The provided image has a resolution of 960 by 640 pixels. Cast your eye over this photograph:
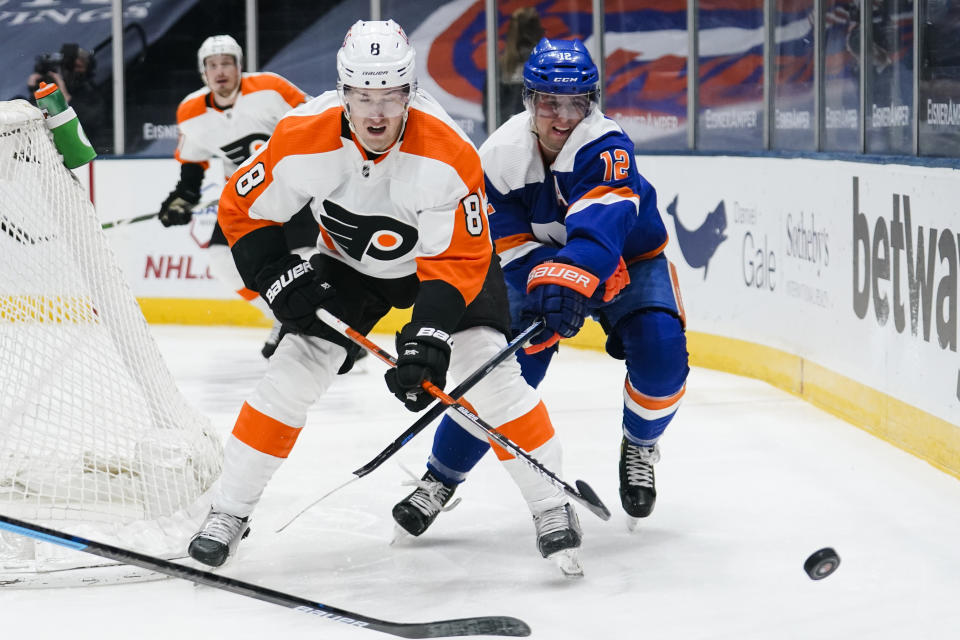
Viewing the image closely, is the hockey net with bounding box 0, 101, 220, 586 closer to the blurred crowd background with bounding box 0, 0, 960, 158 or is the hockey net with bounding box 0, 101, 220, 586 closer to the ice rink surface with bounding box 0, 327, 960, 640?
the ice rink surface with bounding box 0, 327, 960, 640

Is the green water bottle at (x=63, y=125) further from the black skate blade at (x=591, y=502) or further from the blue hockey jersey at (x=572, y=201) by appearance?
the black skate blade at (x=591, y=502)

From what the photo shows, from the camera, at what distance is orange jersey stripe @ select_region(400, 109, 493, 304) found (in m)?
2.48

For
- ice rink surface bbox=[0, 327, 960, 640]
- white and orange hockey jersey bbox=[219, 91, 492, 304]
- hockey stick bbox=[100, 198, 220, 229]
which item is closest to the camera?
ice rink surface bbox=[0, 327, 960, 640]

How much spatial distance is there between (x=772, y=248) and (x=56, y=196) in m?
2.76

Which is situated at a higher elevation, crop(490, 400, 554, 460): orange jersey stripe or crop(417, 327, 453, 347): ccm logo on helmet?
crop(417, 327, 453, 347): ccm logo on helmet

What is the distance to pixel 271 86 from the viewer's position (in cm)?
529

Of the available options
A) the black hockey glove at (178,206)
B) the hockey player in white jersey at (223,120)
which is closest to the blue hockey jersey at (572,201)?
the hockey player in white jersey at (223,120)

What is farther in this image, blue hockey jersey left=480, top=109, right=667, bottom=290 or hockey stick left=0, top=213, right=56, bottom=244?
hockey stick left=0, top=213, right=56, bottom=244

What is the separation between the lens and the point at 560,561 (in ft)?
8.60

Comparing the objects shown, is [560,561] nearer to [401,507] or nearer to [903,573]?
[401,507]

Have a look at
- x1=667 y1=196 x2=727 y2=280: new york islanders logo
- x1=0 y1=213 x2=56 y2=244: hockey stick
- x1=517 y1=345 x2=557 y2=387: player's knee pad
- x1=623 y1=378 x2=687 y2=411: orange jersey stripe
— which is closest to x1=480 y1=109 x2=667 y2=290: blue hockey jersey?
x1=517 y1=345 x2=557 y2=387: player's knee pad

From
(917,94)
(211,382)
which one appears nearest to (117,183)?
(211,382)

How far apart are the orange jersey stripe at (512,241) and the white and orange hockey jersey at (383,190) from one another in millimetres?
399

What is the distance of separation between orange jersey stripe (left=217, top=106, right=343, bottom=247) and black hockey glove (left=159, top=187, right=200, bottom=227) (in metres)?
2.67
